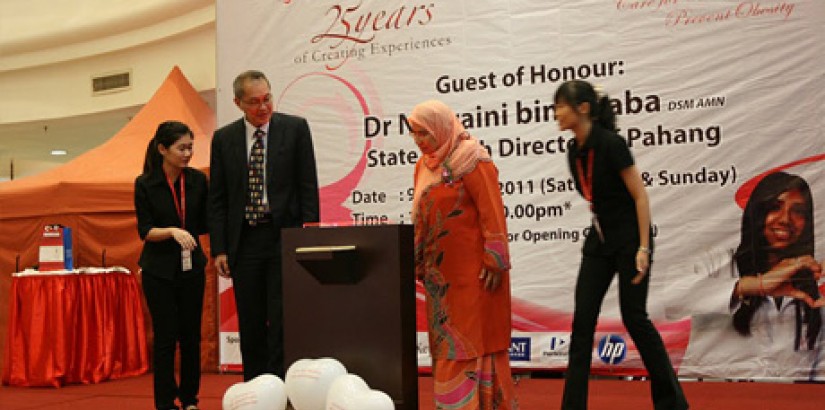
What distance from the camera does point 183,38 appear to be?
7.55 m

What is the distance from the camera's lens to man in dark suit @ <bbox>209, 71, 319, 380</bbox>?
10.2 ft

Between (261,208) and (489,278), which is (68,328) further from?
(489,278)

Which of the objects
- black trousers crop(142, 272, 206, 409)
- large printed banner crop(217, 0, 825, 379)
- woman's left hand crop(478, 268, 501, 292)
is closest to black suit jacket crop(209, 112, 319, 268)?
black trousers crop(142, 272, 206, 409)

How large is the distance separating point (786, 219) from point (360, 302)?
2.39 meters

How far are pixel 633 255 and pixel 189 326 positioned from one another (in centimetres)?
178

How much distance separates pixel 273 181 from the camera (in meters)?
3.12

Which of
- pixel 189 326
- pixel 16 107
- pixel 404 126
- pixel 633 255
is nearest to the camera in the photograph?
pixel 633 255

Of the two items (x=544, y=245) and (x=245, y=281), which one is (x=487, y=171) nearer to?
(x=245, y=281)

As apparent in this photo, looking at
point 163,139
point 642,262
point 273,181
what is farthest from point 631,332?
point 163,139

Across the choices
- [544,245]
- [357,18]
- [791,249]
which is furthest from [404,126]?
[791,249]

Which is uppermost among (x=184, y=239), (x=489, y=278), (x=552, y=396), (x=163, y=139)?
(x=163, y=139)

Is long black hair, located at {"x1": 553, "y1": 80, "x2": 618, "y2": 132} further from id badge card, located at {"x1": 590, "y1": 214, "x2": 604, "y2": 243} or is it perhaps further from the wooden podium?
the wooden podium

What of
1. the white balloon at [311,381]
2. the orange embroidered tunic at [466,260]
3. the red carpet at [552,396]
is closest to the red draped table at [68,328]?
the red carpet at [552,396]

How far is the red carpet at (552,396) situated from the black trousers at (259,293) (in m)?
0.82
